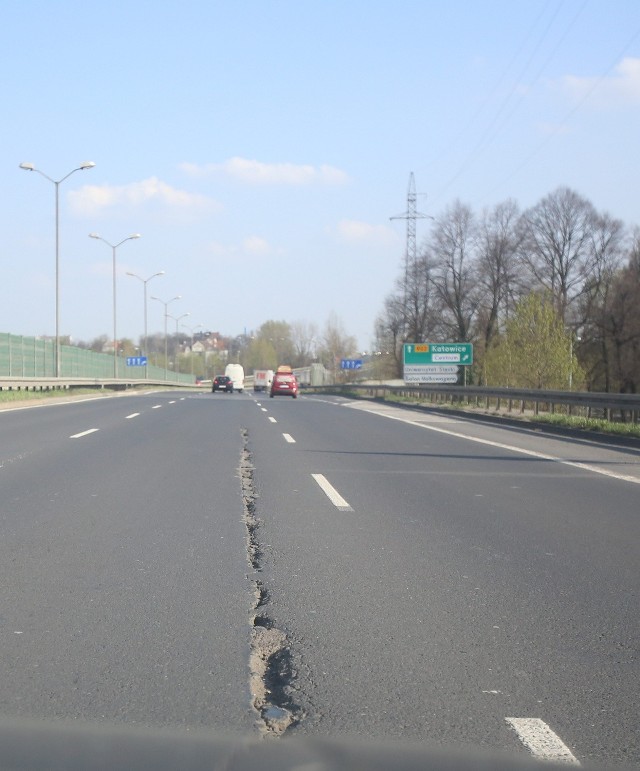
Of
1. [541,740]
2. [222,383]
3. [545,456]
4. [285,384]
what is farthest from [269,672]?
[222,383]

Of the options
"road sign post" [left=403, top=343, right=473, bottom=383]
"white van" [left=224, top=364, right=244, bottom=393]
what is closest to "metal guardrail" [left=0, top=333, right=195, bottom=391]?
"road sign post" [left=403, top=343, right=473, bottom=383]

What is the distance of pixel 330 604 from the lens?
598cm

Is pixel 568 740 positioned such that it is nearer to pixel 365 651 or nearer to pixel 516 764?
pixel 516 764

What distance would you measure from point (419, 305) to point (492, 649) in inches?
2688

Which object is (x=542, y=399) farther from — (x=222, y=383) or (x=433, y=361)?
(x=222, y=383)

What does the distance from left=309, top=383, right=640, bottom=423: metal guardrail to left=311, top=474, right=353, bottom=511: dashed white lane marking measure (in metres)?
11.2

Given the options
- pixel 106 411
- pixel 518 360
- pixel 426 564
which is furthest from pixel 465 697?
pixel 518 360

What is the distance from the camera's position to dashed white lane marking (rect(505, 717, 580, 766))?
3.74m

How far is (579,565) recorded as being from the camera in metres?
7.26

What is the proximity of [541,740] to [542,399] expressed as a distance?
24.5 meters

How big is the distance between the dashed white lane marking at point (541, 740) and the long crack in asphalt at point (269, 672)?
3.25 ft

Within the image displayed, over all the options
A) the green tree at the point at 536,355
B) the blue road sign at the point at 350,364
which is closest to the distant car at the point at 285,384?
the green tree at the point at 536,355

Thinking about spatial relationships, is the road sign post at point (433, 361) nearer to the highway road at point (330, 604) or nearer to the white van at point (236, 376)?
the highway road at point (330, 604)

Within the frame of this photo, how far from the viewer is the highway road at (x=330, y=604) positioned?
4160 millimetres
